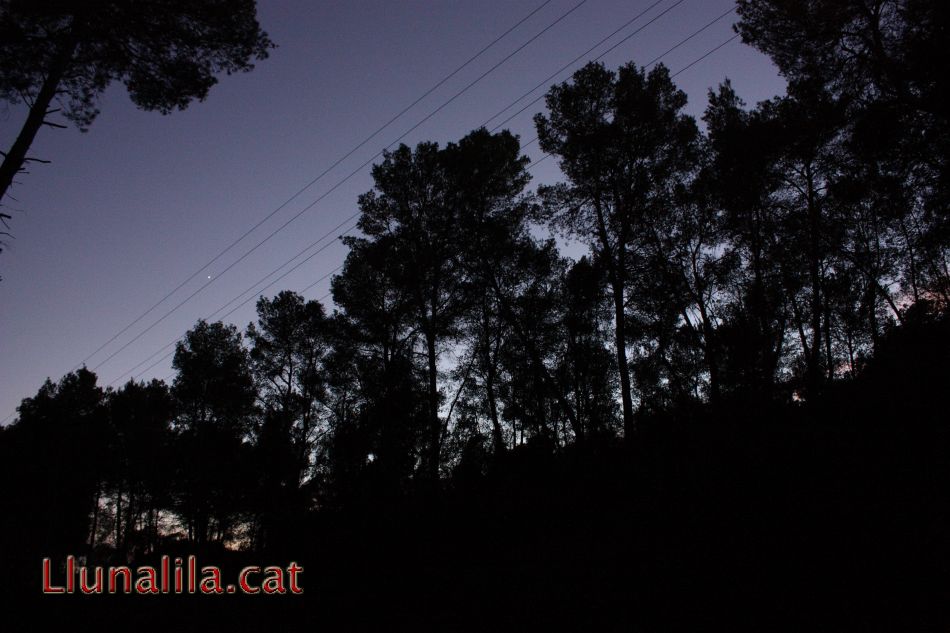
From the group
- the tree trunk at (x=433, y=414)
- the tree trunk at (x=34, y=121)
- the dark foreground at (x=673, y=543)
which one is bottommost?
the dark foreground at (x=673, y=543)

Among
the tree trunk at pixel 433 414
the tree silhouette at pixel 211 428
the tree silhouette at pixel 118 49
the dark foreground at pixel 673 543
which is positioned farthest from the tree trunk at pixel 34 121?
the tree silhouette at pixel 211 428

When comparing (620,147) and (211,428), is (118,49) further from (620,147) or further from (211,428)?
(211,428)

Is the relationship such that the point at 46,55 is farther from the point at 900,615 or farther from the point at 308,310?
the point at 308,310

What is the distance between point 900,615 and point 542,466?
33.2ft

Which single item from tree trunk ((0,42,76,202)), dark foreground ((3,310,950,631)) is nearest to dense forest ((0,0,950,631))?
dark foreground ((3,310,950,631))

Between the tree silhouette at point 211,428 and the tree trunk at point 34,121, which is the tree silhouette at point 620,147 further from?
the tree silhouette at point 211,428

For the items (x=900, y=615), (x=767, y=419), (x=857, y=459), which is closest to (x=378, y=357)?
(x=767, y=419)

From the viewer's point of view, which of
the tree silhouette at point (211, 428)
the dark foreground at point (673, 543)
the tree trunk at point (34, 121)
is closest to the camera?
the dark foreground at point (673, 543)

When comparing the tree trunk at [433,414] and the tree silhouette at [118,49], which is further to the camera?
the tree trunk at [433,414]

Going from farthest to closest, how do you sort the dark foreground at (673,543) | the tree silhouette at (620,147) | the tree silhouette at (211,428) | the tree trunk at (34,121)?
the tree silhouette at (211,428)
the tree silhouette at (620,147)
the tree trunk at (34,121)
the dark foreground at (673,543)

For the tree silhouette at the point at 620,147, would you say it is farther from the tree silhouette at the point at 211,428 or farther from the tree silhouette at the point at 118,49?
the tree silhouette at the point at 211,428

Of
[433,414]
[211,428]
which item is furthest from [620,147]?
[211,428]

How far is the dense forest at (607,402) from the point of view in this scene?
6.57 meters

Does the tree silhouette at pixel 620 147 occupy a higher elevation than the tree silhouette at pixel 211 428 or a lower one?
higher
